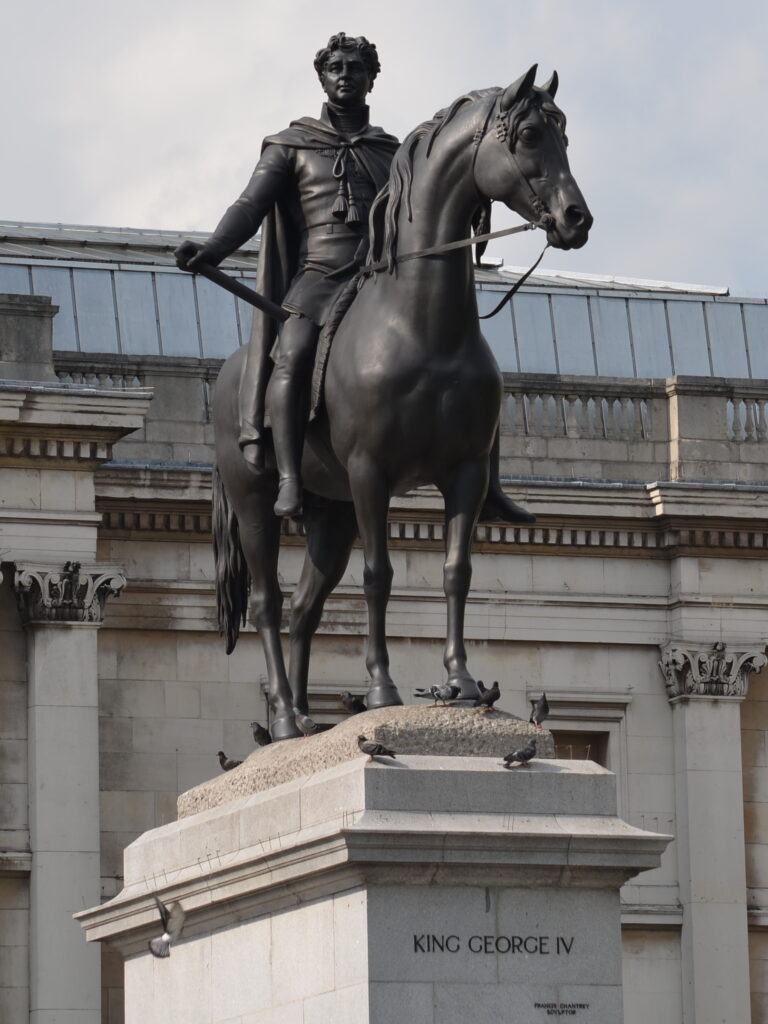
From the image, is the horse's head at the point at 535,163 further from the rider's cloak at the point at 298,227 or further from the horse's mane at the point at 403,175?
the rider's cloak at the point at 298,227

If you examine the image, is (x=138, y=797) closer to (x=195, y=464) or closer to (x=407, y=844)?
(x=195, y=464)

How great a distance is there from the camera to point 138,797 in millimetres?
37812

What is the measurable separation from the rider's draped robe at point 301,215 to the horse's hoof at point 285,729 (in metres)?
1.52

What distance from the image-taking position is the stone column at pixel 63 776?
117 feet

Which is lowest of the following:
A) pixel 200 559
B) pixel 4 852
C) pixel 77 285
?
pixel 4 852

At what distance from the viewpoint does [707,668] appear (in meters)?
40.2

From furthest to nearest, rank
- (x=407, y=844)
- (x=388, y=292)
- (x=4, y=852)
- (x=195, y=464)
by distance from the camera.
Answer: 1. (x=195, y=464)
2. (x=4, y=852)
3. (x=388, y=292)
4. (x=407, y=844)

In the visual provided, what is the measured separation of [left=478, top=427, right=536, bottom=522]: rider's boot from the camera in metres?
17.8

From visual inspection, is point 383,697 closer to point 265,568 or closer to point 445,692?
point 445,692

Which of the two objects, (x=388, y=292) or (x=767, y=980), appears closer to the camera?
(x=388, y=292)

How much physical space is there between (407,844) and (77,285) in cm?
2719

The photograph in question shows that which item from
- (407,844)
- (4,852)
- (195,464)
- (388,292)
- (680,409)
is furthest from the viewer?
(680,409)

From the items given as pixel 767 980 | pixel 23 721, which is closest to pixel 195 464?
pixel 23 721

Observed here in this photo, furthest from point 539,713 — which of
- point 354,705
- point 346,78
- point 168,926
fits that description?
point 346,78
